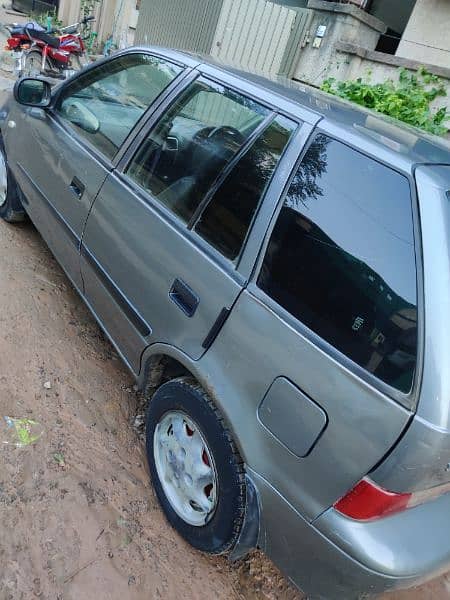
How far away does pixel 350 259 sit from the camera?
1.51 meters

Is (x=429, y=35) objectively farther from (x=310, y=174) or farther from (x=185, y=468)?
(x=185, y=468)

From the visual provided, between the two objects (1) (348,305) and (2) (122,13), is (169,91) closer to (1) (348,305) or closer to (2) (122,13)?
(1) (348,305)

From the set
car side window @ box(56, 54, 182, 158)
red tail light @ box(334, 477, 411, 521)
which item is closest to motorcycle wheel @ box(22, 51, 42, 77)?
car side window @ box(56, 54, 182, 158)

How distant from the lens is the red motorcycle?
8.41 meters

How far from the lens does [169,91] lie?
7.81 ft

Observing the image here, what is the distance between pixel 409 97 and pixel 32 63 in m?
6.57

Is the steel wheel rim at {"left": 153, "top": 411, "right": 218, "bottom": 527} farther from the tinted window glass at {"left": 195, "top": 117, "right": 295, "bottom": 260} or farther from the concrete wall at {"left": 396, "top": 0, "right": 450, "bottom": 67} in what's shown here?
the concrete wall at {"left": 396, "top": 0, "right": 450, "bottom": 67}

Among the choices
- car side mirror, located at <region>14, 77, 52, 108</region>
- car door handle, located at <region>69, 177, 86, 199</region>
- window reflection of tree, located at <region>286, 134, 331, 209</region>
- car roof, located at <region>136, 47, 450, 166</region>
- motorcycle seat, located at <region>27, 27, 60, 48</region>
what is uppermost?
car roof, located at <region>136, 47, 450, 166</region>

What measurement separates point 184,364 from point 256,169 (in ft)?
2.68

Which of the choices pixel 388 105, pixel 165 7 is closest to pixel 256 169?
pixel 388 105

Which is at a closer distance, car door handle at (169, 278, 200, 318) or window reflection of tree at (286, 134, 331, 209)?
window reflection of tree at (286, 134, 331, 209)

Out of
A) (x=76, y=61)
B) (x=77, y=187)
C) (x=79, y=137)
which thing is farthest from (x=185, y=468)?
(x=76, y=61)

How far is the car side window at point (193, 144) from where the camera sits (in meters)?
2.07

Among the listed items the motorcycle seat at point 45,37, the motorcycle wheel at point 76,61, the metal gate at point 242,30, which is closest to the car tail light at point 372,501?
the metal gate at point 242,30
